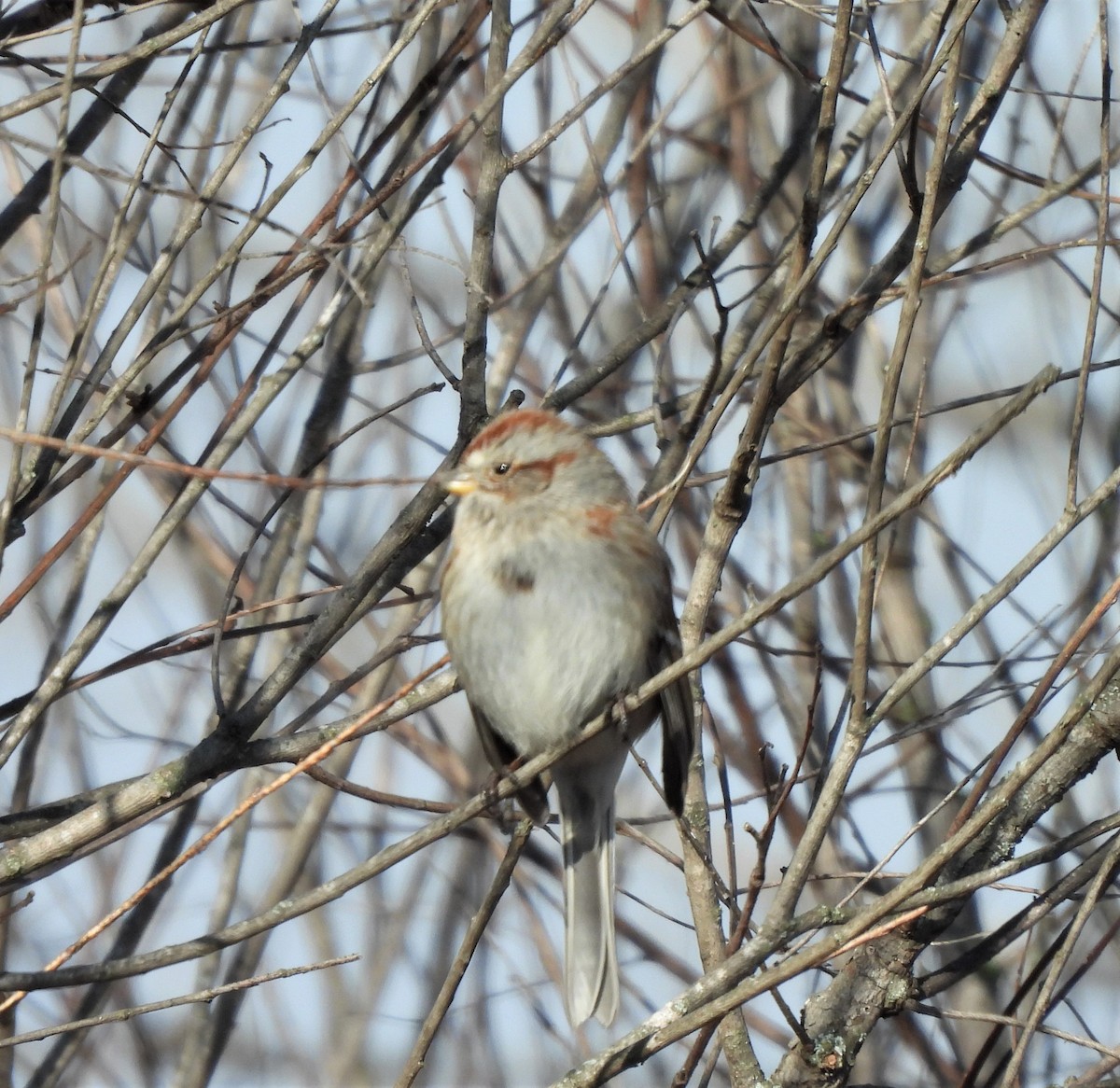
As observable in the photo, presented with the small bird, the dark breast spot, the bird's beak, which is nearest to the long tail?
the small bird

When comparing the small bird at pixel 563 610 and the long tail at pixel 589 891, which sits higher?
the small bird at pixel 563 610

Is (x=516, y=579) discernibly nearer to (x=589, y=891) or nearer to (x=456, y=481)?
(x=456, y=481)

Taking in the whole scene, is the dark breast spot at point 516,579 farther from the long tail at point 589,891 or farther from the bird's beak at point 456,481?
the long tail at point 589,891

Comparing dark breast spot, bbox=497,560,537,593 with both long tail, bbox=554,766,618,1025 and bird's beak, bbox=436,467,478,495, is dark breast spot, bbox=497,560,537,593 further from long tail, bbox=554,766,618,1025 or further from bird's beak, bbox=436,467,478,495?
long tail, bbox=554,766,618,1025

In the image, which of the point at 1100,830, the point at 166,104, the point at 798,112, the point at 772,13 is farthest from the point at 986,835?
the point at 772,13

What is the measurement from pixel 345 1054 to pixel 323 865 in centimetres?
65

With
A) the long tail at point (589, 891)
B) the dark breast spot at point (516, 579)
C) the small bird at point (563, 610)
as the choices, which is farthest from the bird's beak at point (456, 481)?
the long tail at point (589, 891)

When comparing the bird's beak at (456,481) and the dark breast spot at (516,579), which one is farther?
the dark breast spot at (516,579)

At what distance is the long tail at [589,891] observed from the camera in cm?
356

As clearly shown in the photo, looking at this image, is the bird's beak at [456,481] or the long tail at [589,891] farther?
the long tail at [589,891]

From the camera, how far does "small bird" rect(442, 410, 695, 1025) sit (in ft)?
11.5

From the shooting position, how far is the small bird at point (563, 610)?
11.5 ft

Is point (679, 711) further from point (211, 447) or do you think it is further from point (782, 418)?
point (782, 418)

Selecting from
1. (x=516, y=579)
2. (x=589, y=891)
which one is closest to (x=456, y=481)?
(x=516, y=579)
